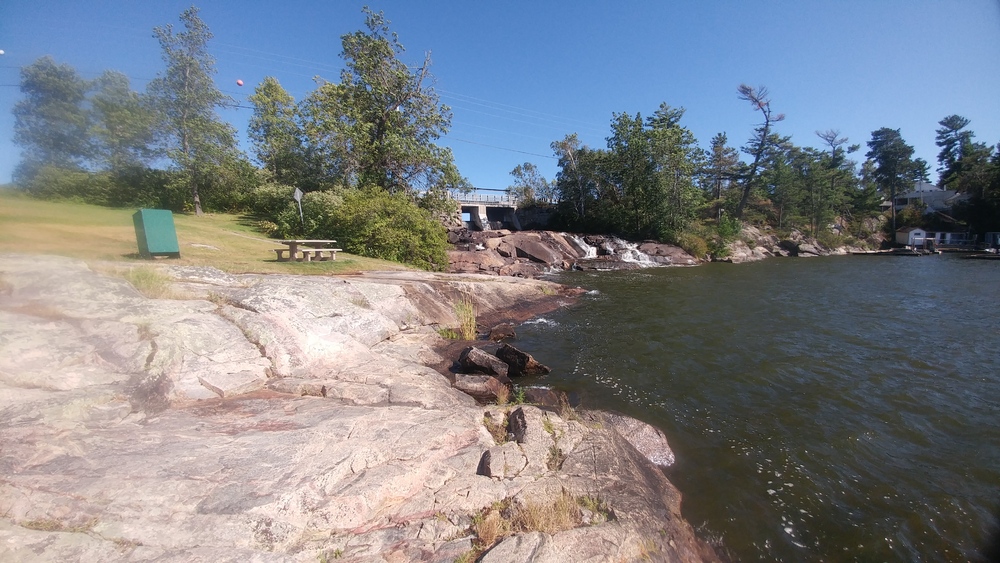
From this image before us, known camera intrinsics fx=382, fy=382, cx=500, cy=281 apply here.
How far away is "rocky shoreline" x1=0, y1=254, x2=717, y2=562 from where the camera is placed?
304 centimetres

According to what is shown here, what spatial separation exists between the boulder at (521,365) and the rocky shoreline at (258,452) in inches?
76.1

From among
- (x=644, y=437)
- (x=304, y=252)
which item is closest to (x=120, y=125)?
(x=304, y=252)

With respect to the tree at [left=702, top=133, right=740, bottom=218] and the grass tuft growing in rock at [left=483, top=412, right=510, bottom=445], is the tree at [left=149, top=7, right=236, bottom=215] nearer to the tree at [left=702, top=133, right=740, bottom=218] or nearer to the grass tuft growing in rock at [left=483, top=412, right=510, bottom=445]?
the grass tuft growing in rock at [left=483, top=412, right=510, bottom=445]

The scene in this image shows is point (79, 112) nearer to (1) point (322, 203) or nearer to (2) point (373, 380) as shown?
(2) point (373, 380)

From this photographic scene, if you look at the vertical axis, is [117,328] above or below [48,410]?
above

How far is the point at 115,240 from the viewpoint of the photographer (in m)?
9.63

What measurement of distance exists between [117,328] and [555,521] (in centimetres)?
653

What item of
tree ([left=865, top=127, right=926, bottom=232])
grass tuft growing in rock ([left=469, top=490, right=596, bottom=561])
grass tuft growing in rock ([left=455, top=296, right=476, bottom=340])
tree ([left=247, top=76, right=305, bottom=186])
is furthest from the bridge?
tree ([left=865, top=127, right=926, bottom=232])

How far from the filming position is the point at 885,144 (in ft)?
205

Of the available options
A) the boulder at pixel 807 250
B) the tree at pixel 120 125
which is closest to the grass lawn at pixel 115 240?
the tree at pixel 120 125

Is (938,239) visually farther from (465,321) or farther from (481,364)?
(481,364)

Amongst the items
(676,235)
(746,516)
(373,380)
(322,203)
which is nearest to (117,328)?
(373,380)

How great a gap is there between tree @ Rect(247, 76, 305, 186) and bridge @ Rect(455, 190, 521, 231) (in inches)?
944

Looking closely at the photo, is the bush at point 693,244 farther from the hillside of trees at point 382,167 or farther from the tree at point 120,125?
the tree at point 120,125
